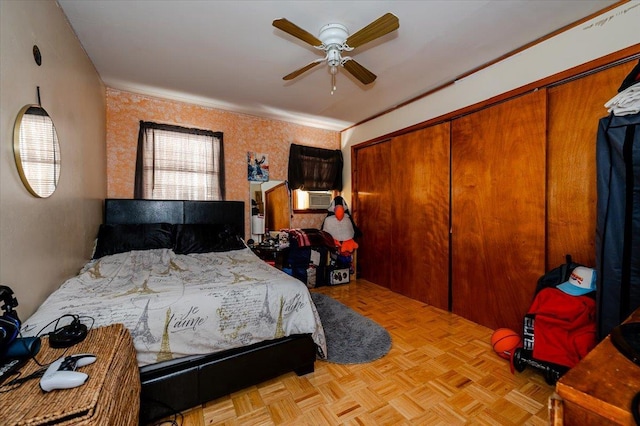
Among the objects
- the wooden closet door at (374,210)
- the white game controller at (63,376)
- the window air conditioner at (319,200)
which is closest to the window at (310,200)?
the window air conditioner at (319,200)

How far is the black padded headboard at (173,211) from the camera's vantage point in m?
3.08

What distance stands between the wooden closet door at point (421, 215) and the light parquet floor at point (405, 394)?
91 centimetres

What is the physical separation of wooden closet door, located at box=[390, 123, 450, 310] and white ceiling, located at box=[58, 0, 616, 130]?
0.65 m

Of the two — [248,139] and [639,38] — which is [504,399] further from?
[248,139]

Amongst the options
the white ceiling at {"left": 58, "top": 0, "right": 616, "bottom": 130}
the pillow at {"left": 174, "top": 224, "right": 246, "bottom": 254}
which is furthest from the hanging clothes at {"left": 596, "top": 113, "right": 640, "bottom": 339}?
the pillow at {"left": 174, "top": 224, "right": 246, "bottom": 254}

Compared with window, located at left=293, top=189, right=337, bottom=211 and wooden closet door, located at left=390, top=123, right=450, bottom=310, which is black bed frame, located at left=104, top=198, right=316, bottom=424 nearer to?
wooden closet door, located at left=390, top=123, right=450, bottom=310

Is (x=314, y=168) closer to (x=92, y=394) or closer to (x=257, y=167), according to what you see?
(x=257, y=167)

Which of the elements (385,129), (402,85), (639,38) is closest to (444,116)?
(402,85)

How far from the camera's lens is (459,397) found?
1.69m

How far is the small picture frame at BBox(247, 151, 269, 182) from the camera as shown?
396 cm

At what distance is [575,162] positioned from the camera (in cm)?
209

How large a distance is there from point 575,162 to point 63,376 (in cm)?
320

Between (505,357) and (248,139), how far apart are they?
12.5 ft

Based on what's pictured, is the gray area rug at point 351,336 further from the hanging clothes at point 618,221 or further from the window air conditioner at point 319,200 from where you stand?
the window air conditioner at point 319,200
